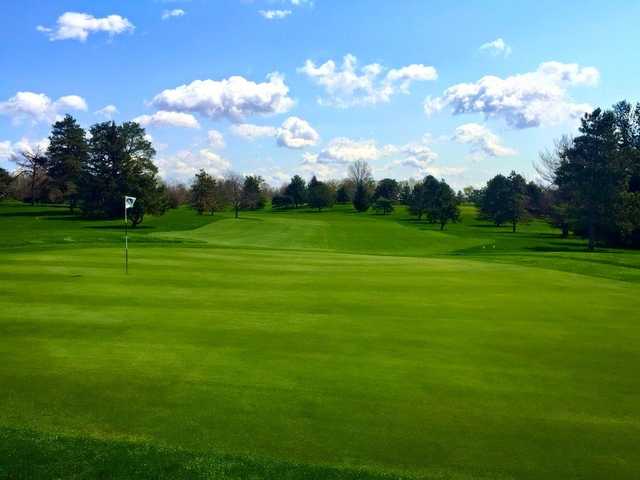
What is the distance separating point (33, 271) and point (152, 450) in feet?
52.4

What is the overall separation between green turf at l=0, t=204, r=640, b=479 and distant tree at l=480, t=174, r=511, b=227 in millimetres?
87756

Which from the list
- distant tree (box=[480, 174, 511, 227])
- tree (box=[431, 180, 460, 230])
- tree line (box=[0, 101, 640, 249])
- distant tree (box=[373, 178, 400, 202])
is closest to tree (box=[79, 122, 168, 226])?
tree line (box=[0, 101, 640, 249])

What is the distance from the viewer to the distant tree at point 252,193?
412 feet

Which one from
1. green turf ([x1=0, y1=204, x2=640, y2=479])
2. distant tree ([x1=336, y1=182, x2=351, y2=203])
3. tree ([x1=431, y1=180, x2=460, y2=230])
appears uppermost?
distant tree ([x1=336, y1=182, x2=351, y2=203])

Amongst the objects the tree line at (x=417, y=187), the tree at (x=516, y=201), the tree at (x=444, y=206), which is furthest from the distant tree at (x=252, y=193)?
the tree at (x=516, y=201)

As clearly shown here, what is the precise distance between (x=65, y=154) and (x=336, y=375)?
366ft

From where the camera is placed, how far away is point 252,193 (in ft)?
421

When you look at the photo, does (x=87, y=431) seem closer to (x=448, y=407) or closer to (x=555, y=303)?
(x=448, y=407)

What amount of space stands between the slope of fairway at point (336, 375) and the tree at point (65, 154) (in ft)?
316

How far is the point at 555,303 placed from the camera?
611 inches

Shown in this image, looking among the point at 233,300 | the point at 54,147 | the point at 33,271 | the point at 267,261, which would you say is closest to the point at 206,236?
the point at 267,261

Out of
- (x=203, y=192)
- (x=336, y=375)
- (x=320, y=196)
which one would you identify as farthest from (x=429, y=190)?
(x=336, y=375)

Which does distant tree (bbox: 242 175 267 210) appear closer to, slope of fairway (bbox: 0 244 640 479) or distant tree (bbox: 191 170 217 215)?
distant tree (bbox: 191 170 217 215)

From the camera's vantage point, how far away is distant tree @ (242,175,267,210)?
125431 mm
